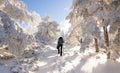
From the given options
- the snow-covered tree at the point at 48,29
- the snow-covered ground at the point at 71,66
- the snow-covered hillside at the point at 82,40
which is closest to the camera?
the snow-covered hillside at the point at 82,40

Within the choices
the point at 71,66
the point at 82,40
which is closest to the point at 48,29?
the point at 82,40

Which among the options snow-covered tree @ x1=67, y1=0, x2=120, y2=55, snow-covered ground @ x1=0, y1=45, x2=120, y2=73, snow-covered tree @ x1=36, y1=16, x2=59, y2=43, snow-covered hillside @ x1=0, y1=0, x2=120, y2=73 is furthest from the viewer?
snow-covered tree @ x1=36, y1=16, x2=59, y2=43

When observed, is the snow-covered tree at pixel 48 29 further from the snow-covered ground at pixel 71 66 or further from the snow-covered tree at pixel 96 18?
the snow-covered ground at pixel 71 66

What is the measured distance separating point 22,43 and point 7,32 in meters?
1.57

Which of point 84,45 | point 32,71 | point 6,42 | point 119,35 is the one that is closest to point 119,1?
point 119,35

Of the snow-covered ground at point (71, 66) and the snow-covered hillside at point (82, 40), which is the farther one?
the snow-covered ground at point (71, 66)

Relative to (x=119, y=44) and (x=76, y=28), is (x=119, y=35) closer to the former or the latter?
(x=119, y=44)

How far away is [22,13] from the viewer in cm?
2047

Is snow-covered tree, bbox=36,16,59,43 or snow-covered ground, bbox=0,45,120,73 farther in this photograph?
snow-covered tree, bbox=36,16,59,43

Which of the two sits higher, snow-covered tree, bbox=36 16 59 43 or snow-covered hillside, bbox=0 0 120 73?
snow-covered tree, bbox=36 16 59 43

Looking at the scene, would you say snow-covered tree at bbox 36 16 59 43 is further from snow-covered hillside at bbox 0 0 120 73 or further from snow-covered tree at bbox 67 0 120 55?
snow-covered hillside at bbox 0 0 120 73

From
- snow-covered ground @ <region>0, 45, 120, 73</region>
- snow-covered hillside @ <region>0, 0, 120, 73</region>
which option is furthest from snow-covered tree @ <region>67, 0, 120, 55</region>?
snow-covered ground @ <region>0, 45, 120, 73</region>

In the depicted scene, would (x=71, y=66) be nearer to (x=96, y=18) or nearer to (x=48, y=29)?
(x=96, y=18)

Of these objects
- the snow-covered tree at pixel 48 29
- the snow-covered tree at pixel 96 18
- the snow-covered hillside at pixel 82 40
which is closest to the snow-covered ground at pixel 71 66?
the snow-covered hillside at pixel 82 40
